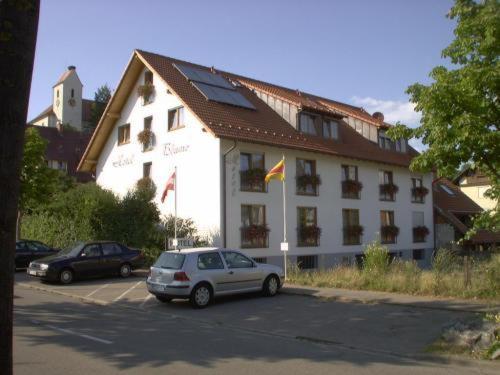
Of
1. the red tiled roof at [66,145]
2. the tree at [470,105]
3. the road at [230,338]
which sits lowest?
the road at [230,338]

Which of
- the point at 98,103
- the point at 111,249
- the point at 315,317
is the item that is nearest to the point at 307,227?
the point at 111,249

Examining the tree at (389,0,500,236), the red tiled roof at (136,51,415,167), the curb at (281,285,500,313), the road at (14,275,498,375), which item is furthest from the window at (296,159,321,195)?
the tree at (389,0,500,236)

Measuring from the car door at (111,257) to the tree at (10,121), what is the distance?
17814 millimetres

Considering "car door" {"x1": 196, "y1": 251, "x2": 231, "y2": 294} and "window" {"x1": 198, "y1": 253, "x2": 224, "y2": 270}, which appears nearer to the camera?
"car door" {"x1": 196, "y1": 251, "x2": 231, "y2": 294}

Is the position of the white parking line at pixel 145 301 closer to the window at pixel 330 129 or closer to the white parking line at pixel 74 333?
the white parking line at pixel 74 333

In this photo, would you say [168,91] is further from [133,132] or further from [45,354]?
[45,354]

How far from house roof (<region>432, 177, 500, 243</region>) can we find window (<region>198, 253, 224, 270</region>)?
2518 cm

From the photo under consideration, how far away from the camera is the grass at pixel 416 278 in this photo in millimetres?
14312

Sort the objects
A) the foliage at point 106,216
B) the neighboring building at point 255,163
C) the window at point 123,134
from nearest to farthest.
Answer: the neighboring building at point 255,163 < the foliage at point 106,216 < the window at point 123,134

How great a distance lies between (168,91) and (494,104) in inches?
764

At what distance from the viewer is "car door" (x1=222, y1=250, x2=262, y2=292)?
48.8ft

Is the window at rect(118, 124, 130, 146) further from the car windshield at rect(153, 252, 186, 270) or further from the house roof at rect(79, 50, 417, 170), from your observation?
the car windshield at rect(153, 252, 186, 270)

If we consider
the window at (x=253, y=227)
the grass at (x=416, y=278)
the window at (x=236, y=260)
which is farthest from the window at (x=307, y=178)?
the window at (x=236, y=260)

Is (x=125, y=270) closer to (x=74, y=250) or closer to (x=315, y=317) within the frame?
(x=74, y=250)
